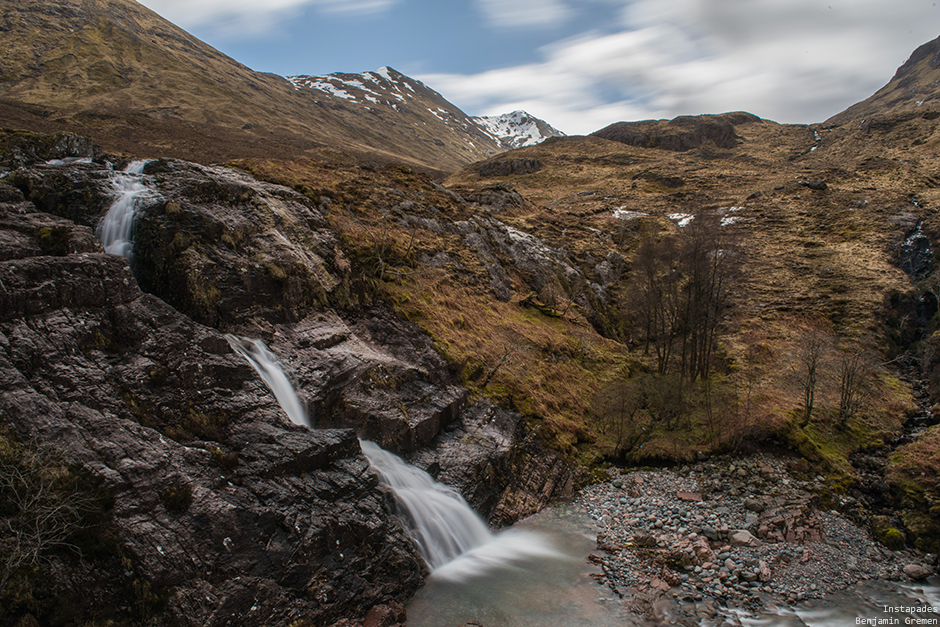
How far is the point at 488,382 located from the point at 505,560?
8518 millimetres

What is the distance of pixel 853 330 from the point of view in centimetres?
3109

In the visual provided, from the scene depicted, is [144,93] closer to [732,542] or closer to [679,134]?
[679,134]

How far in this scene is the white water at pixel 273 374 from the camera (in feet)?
48.2

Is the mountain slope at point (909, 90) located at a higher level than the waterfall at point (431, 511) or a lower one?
higher

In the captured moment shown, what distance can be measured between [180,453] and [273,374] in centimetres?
442

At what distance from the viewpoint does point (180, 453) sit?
432 inches

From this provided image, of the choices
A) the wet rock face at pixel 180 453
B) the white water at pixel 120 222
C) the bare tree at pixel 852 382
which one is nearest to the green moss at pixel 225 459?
the wet rock face at pixel 180 453

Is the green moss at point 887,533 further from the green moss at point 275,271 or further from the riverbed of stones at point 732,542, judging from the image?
the green moss at point 275,271

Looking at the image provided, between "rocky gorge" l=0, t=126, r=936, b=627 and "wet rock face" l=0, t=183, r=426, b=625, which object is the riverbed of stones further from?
"wet rock face" l=0, t=183, r=426, b=625

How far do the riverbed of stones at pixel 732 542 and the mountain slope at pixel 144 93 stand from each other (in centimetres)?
5863

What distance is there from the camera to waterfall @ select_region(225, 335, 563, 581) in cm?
1420

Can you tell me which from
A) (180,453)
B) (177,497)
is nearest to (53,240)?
(180,453)

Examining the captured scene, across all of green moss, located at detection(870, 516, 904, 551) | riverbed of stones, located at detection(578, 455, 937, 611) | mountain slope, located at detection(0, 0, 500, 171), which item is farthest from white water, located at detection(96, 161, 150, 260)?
mountain slope, located at detection(0, 0, 500, 171)

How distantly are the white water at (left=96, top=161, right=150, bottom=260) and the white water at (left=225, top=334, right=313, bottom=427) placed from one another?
4808 mm
